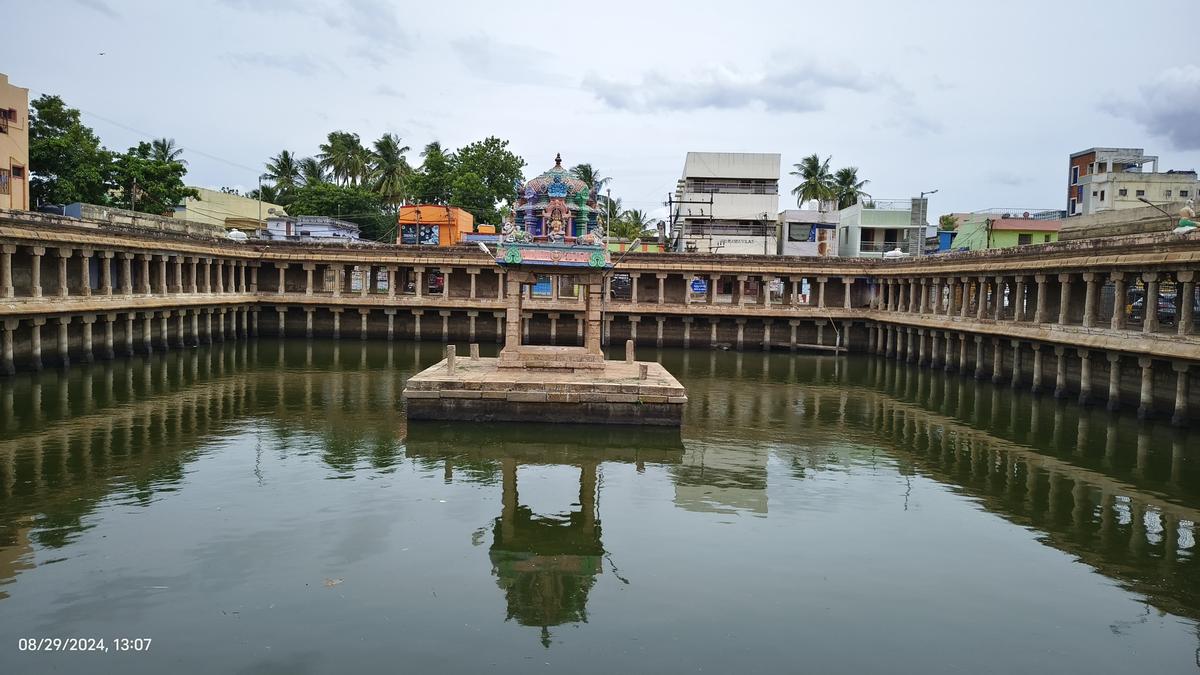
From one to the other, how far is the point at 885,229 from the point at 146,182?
51479 millimetres

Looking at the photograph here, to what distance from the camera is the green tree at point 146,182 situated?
52.7 m

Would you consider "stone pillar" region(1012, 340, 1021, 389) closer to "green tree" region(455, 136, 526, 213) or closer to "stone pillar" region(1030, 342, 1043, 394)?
"stone pillar" region(1030, 342, 1043, 394)

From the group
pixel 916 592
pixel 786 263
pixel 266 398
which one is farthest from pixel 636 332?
pixel 916 592

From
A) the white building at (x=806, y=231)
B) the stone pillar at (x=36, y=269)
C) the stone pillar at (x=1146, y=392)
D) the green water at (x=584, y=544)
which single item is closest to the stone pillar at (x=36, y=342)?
the stone pillar at (x=36, y=269)

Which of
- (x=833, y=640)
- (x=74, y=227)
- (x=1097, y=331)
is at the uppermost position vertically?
(x=74, y=227)

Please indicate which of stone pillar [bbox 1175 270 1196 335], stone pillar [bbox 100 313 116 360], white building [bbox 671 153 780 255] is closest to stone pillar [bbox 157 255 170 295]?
stone pillar [bbox 100 313 116 360]

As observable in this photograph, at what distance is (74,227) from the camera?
33.0 metres

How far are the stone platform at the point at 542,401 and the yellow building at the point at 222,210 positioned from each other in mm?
45688

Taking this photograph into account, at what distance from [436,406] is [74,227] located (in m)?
19.8

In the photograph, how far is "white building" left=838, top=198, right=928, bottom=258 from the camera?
62.1 metres

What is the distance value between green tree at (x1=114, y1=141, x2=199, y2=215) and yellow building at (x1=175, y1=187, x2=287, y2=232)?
23.8 ft

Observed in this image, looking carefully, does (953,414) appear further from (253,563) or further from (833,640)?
(253,563)

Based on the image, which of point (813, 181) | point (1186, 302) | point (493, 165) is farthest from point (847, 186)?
point (1186, 302)

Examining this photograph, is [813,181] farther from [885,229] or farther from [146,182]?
[146,182]
